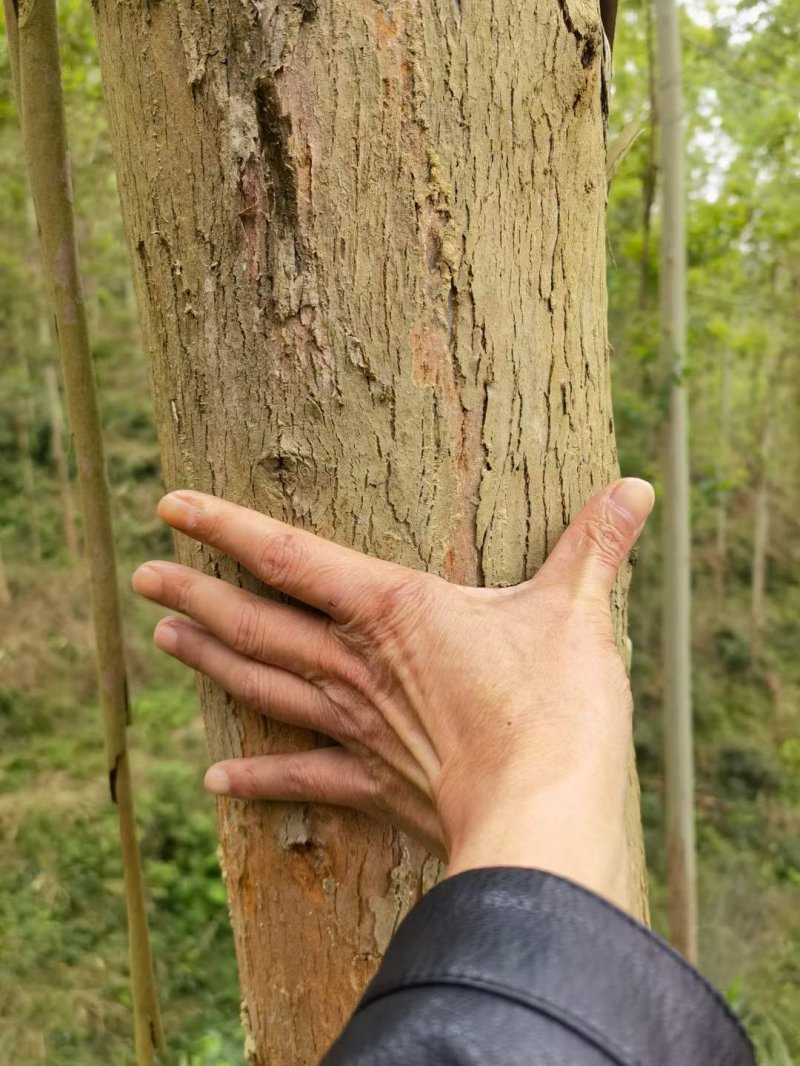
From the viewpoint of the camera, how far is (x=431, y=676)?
0.89m

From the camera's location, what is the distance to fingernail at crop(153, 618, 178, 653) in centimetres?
103

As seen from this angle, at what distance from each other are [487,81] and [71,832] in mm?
8389

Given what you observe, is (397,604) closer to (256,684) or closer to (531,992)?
(256,684)

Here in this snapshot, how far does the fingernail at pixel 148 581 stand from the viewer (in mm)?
998

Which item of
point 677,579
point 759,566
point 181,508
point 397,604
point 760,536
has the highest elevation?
point 181,508

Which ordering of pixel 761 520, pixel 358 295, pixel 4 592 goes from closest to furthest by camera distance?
pixel 358 295 → pixel 4 592 → pixel 761 520

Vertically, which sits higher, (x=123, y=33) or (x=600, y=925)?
(x=123, y=33)

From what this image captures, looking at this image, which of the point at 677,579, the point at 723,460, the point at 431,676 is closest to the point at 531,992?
the point at 431,676

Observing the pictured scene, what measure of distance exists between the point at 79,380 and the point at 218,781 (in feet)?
2.34

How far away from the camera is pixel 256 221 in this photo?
87 centimetres

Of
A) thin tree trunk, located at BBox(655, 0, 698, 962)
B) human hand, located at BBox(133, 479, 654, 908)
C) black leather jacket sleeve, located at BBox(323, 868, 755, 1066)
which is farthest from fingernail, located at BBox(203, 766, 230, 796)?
thin tree trunk, located at BBox(655, 0, 698, 962)

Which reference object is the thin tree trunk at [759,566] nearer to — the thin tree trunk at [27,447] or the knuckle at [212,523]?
the thin tree trunk at [27,447]

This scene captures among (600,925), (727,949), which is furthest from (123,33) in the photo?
(727,949)

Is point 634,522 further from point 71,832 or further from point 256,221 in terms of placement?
point 71,832
